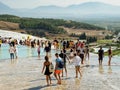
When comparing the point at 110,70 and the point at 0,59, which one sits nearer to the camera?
the point at 110,70

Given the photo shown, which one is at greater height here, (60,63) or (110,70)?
(60,63)

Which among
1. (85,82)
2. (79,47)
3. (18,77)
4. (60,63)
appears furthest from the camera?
(79,47)

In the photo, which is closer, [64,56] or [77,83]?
[77,83]

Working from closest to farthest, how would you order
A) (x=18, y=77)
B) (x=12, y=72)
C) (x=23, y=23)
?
1. (x=18, y=77)
2. (x=12, y=72)
3. (x=23, y=23)

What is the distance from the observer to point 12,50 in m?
41.2

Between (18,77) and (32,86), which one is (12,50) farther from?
(32,86)

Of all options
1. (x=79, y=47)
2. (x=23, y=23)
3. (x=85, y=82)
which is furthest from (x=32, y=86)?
(x=23, y=23)

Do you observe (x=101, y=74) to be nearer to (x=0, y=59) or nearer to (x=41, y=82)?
(x=41, y=82)

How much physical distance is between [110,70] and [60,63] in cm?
936

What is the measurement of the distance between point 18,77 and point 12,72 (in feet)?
9.05

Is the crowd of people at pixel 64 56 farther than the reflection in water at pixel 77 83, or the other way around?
the crowd of people at pixel 64 56

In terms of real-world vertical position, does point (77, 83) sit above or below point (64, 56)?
below

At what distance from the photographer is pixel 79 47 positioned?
40.2 m

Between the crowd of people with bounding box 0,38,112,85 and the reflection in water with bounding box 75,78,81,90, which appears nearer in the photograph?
the reflection in water with bounding box 75,78,81,90
